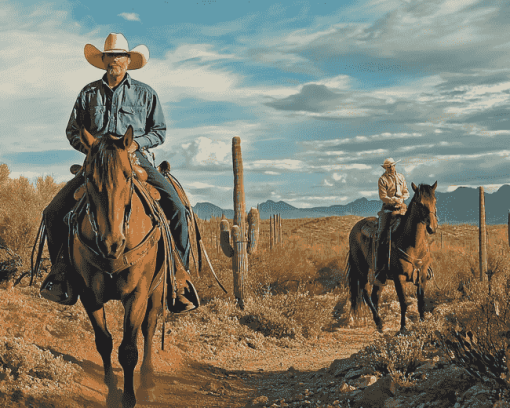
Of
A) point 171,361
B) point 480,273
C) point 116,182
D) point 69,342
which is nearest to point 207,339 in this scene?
point 171,361

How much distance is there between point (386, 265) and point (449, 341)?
207 inches

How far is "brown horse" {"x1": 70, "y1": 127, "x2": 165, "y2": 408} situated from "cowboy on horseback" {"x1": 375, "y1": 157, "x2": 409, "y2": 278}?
619cm

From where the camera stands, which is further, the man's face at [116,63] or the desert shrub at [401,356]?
the man's face at [116,63]

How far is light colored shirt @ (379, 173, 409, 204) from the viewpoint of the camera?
10523 millimetres

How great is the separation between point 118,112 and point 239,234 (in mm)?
8331

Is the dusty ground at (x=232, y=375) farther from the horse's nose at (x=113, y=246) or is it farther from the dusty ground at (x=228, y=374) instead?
the horse's nose at (x=113, y=246)

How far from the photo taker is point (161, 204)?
616 cm

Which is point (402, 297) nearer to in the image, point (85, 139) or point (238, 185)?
point (238, 185)

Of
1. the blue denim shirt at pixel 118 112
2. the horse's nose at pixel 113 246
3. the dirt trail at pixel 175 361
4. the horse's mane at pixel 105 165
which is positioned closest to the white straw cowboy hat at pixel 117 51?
the blue denim shirt at pixel 118 112

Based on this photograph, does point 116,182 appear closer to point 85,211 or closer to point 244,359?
point 85,211

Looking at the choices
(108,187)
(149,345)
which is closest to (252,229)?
(149,345)

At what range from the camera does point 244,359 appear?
1012 cm

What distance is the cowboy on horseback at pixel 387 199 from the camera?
415 inches

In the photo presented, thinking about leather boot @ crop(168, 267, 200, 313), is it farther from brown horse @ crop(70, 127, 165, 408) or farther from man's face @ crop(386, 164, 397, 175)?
man's face @ crop(386, 164, 397, 175)
